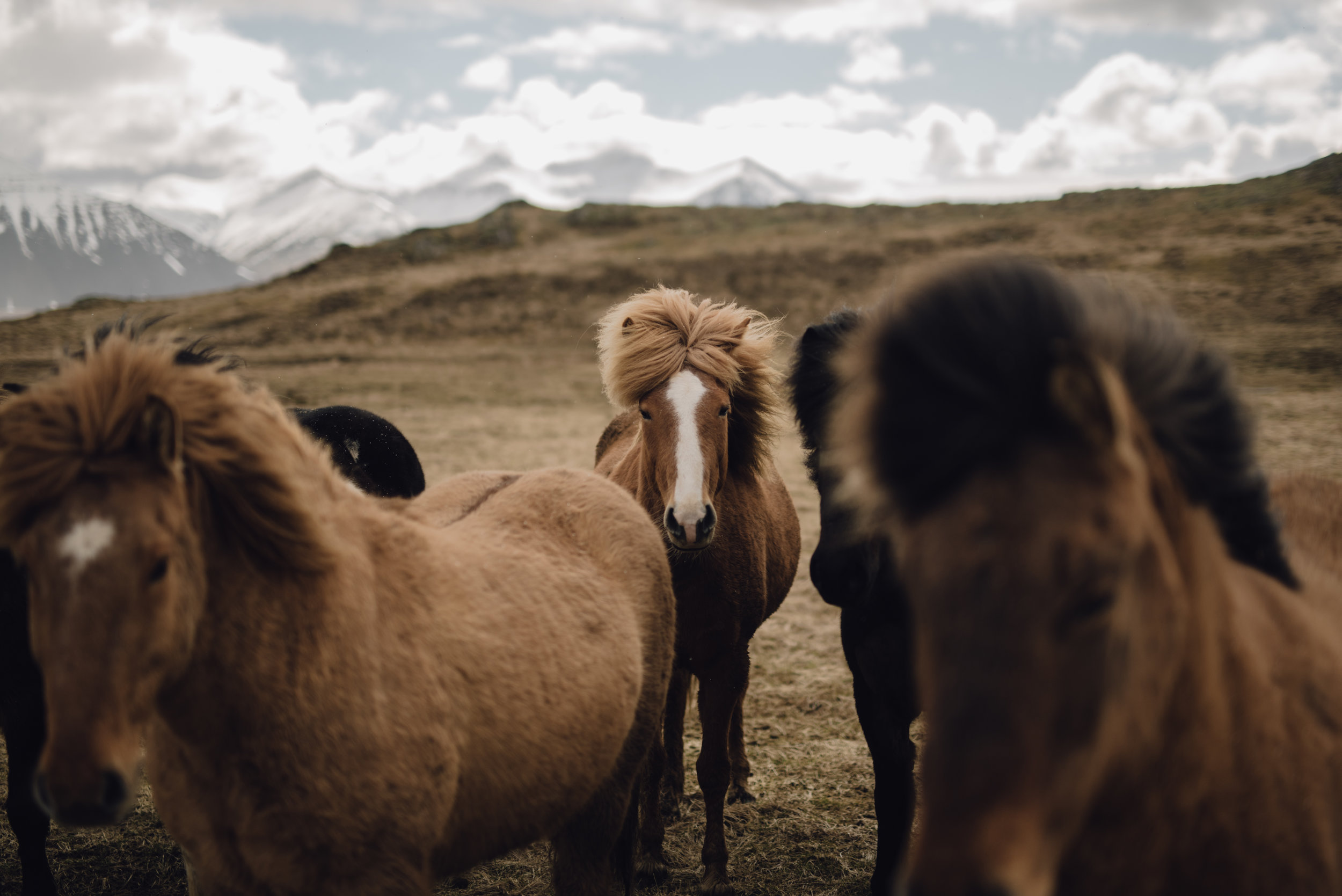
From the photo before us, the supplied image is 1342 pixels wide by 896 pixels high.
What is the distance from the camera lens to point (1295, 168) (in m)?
39.2

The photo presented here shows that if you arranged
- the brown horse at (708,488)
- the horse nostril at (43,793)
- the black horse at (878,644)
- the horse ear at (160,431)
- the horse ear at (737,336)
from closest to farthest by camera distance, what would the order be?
1. the horse nostril at (43,793)
2. the horse ear at (160,431)
3. the black horse at (878,644)
4. the brown horse at (708,488)
5. the horse ear at (737,336)

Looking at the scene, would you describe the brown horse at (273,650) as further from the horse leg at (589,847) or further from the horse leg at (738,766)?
the horse leg at (738,766)

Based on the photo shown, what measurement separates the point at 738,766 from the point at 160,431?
388cm

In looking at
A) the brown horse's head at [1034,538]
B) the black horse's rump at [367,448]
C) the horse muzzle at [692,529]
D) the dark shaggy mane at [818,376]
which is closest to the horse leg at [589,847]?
the horse muzzle at [692,529]

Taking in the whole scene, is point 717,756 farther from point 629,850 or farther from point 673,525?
point 673,525

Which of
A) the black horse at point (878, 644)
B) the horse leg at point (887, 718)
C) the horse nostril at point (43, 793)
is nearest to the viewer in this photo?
the horse nostril at point (43, 793)

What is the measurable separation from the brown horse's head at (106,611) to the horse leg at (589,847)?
1.65 metres

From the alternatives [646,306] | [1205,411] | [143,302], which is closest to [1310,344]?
[646,306]

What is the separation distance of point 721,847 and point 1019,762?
3.02m

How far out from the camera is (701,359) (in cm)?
422

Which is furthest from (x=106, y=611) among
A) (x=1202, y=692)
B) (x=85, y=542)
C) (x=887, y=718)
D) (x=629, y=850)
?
(x=887, y=718)

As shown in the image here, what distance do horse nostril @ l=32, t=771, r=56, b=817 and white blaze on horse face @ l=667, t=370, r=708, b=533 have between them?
242cm

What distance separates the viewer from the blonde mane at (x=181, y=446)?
1.72 metres

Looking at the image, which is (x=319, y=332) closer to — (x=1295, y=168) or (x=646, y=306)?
(x=646, y=306)
